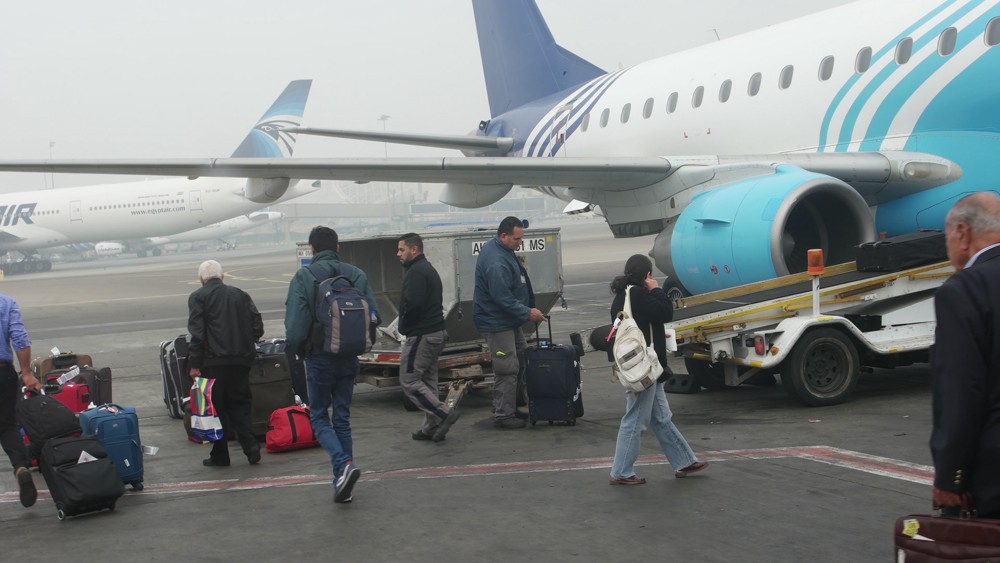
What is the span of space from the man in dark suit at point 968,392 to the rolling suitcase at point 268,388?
600 centimetres

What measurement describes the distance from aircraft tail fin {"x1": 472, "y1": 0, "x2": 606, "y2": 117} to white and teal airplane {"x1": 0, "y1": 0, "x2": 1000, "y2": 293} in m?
3.87

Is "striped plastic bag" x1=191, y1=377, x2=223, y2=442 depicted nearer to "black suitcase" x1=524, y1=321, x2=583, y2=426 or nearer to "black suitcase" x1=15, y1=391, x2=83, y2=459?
"black suitcase" x1=15, y1=391, x2=83, y2=459

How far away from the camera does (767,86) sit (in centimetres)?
1236

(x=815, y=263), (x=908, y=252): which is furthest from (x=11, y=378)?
(x=908, y=252)

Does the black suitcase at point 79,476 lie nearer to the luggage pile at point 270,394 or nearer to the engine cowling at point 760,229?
the luggage pile at point 270,394

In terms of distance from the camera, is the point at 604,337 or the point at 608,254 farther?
the point at 608,254

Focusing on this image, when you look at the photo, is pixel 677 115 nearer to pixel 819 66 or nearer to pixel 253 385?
pixel 819 66

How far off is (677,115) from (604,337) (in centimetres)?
821

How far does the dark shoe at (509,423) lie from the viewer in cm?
757

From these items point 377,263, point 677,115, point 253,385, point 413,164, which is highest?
point 677,115

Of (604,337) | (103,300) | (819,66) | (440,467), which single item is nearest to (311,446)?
(440,467)

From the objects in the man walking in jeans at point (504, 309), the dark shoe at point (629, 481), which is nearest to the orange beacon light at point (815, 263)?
the man walking in jeans at point (504, 309)

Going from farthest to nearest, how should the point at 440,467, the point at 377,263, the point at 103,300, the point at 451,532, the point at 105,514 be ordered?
the point at 103,300
the point at 377,263
the point at 440,467
the point at 105,514
the point at 451,532

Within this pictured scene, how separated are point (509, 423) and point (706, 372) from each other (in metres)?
2.32
